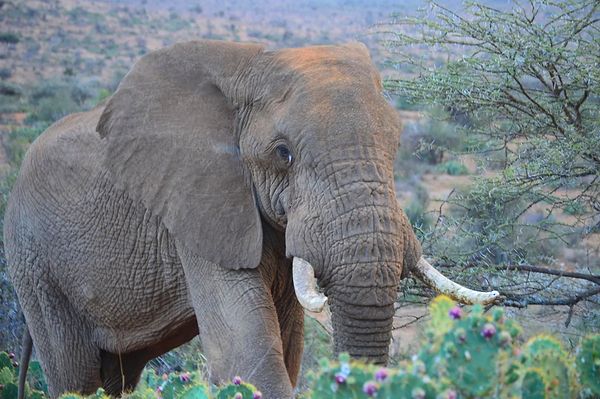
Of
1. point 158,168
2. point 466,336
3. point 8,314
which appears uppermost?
point 466,336

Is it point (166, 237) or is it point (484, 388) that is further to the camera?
point (166, 237)

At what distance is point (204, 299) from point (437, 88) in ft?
8.06

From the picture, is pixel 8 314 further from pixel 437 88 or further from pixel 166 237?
pixel 437 88

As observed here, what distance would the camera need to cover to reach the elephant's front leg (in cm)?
408

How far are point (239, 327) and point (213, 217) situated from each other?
508mm

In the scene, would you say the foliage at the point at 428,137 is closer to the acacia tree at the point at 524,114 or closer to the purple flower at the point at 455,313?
the acacia tree at the point at 524,114

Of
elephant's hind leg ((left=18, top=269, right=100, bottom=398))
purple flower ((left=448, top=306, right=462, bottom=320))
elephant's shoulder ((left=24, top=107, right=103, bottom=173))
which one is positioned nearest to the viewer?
purple flower ((left=448, top=306, right=462, bottom=320))

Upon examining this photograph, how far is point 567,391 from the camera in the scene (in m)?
2.31

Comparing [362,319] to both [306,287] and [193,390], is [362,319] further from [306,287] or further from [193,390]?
[193,390]

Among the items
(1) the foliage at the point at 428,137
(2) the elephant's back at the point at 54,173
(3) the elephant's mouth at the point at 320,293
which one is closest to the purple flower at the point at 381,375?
(3) the elephant's mouth at the point at 320,293

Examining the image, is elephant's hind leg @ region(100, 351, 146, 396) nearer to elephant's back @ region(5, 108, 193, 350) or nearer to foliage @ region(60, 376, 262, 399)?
elephant's back @ region(5, 108, 193, 350)

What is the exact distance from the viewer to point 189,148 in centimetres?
448

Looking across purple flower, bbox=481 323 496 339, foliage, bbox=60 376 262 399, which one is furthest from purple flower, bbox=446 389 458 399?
foliage, bbox=60 376 262 399

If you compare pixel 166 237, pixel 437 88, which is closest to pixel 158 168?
pixel 166 237
